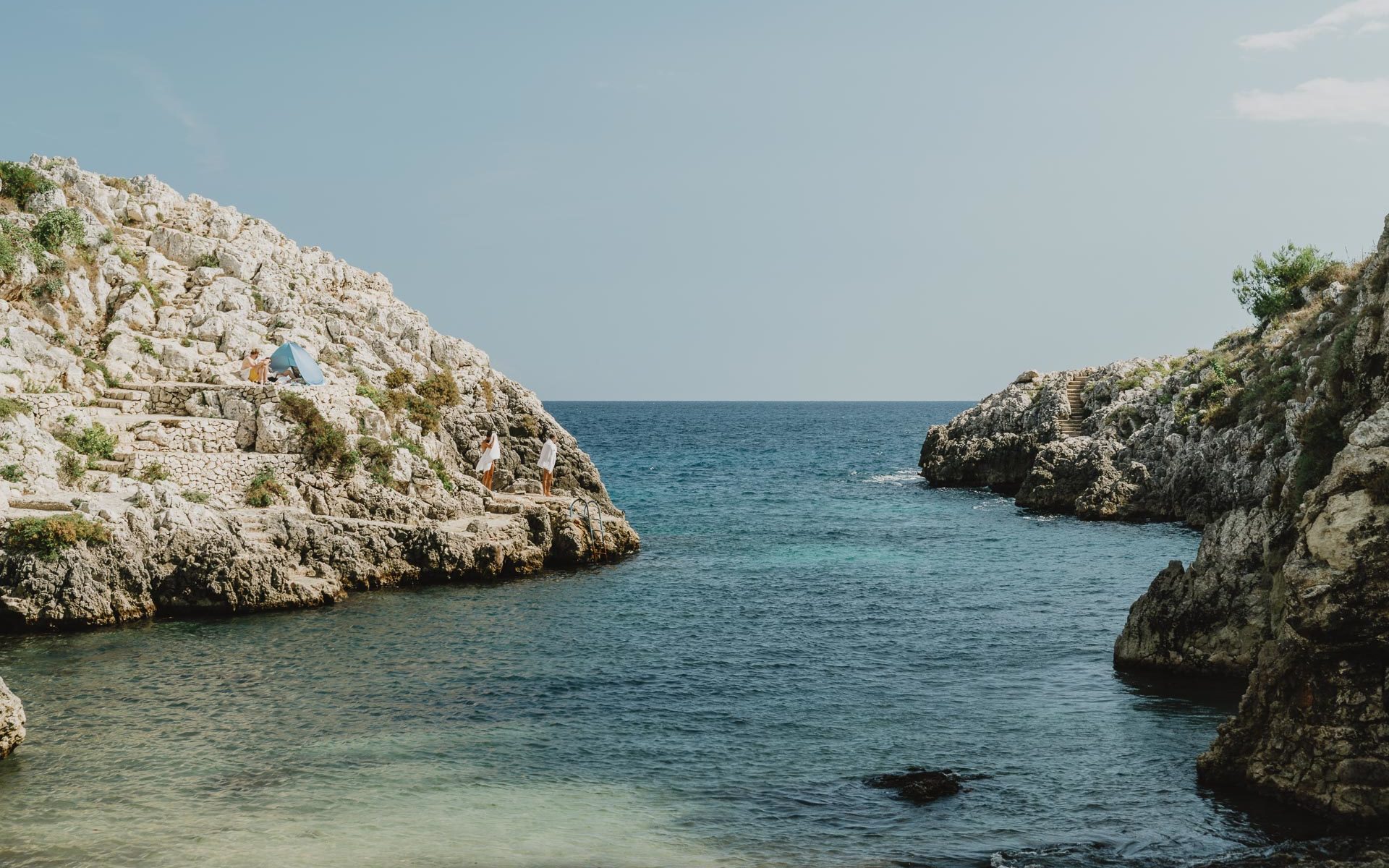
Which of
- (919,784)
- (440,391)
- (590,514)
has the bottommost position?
(919,784)

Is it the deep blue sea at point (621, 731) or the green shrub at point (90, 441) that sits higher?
the green shrub at point (90, 441)

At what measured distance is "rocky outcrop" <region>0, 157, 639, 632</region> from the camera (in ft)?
87.2

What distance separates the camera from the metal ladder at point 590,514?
36938 millimetres

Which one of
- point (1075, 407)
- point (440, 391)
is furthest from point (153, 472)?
point (1075, 407)

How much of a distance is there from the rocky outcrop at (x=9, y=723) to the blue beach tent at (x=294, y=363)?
20.3m

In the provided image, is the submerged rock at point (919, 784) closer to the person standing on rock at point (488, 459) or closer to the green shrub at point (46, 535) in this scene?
the green shrub at point (46, 535)

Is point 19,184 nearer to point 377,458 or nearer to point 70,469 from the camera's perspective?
point 70,469

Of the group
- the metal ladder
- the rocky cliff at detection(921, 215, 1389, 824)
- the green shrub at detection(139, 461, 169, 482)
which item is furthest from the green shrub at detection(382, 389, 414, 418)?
the rocky cliff at detection(921, 215, 1389, 824)

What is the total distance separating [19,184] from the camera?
38188 mm

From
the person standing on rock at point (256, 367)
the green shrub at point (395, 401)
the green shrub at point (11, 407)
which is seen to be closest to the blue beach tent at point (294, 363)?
the person standing on rock at point (256, 367)

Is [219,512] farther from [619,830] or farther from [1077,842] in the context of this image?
[1077,842]

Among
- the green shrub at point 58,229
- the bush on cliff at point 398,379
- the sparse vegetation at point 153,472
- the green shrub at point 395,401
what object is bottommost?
the sparse vegetation at point 153,472

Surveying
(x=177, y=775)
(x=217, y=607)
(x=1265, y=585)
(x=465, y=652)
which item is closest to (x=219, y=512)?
(x=217, y=607)

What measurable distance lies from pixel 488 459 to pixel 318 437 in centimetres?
691
